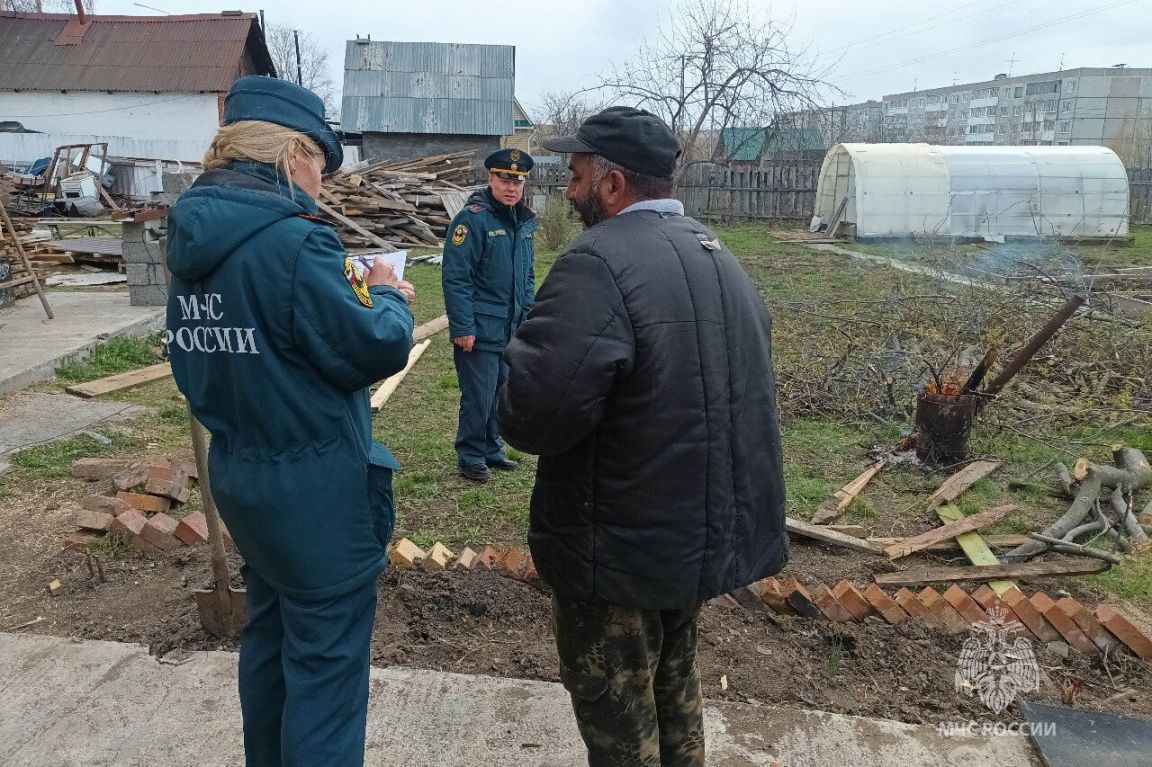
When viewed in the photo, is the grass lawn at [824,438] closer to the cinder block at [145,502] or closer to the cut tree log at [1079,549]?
the cut tree log at [1079,549]

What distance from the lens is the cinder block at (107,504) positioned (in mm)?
4273

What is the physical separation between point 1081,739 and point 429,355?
6.92m

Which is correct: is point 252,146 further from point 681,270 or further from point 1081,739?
point 1081,739

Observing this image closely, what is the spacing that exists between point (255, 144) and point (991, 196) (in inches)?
755

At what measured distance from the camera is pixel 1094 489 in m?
4.73

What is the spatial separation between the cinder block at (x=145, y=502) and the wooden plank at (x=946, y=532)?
150 inches

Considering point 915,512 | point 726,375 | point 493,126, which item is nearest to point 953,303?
point 915,512

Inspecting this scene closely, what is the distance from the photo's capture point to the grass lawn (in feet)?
15.7

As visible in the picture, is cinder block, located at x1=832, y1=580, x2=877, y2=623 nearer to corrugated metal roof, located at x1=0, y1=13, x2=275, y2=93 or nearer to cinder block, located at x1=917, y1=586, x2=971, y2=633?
cinder block, located at x1=917, y1=586, x2=971, y2=633

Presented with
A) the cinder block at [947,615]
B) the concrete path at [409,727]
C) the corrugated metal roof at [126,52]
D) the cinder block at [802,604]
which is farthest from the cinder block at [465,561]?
the corrugated metal roof at [126,52]

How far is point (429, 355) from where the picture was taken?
870cm

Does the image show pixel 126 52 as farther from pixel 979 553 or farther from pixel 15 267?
pixel 979 553

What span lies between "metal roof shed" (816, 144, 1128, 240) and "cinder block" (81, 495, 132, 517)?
55.0ft

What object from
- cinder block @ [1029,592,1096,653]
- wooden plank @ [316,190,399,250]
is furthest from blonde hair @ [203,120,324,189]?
wooden plank @ [316,190,399,250]
